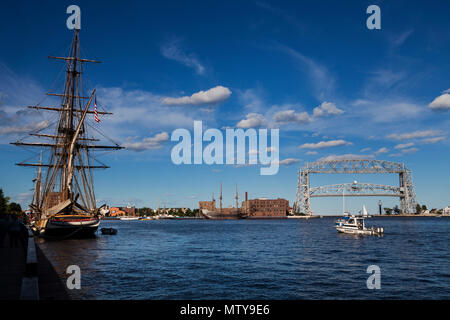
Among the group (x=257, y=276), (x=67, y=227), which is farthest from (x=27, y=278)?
(x=67, y=227)

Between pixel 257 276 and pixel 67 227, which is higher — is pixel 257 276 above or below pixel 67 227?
below

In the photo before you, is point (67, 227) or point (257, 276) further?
point (67, 227)

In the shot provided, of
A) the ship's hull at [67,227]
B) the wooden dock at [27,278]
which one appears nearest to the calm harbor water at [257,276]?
the wooden dock at [27,278]

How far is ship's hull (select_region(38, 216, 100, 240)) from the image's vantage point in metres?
48.9

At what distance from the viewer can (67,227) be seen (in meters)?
49.4

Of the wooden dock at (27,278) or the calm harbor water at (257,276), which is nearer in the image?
the wooden dock at (27,278)

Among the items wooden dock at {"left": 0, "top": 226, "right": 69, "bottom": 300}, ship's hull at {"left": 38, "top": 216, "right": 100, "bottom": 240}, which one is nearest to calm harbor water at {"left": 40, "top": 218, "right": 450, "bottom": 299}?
wooden dock at {"left": 0, "top": 226, "right": 69, "bottom": 300}

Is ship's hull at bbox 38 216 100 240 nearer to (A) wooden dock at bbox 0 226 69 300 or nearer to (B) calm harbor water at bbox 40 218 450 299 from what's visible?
(B) calm harbor water at bbox 40 218 450 299

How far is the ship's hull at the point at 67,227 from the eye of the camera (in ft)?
160

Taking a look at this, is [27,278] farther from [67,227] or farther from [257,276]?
[67,227]

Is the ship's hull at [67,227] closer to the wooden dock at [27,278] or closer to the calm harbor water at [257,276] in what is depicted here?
the calm harbor water at [257,276]
